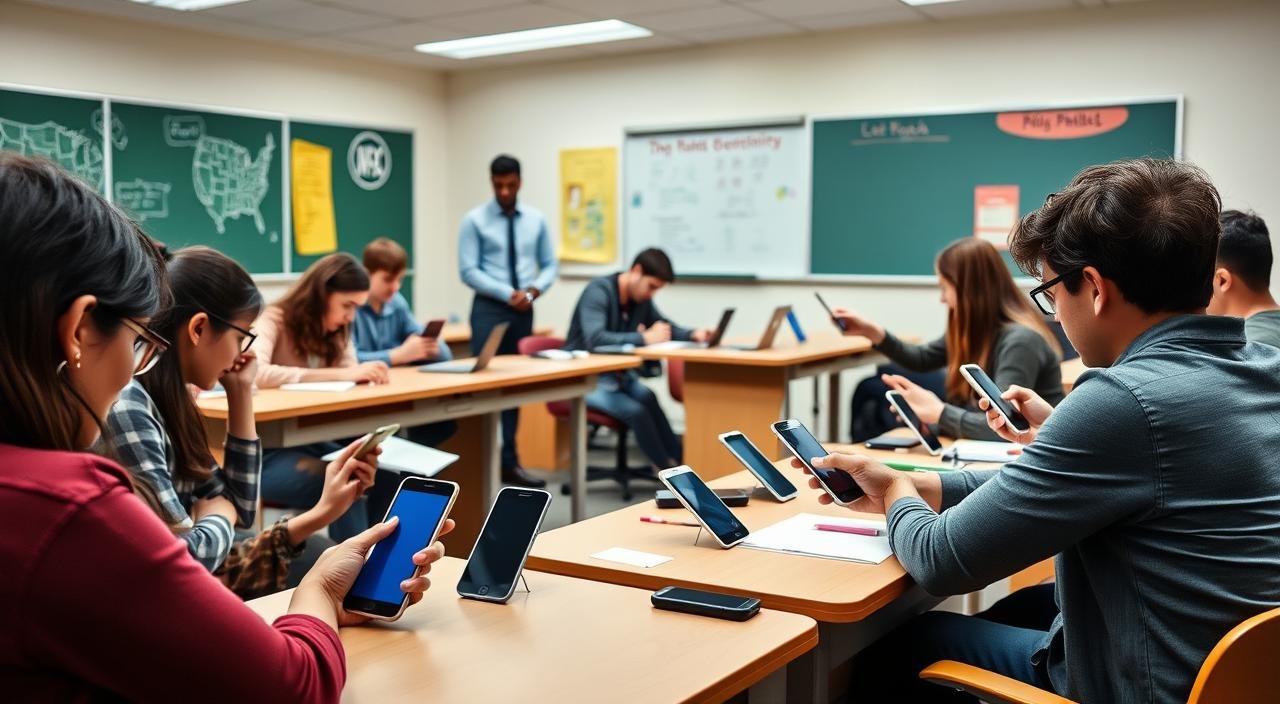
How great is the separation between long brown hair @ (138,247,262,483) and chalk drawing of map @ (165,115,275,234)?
4.95 meters

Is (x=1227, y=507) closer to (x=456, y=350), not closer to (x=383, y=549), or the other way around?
(x=383, y=549)

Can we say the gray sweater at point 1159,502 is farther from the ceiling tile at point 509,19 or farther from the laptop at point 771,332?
the ceiling tile at point 509,19

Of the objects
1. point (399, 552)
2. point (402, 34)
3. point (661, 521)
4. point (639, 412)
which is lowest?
point (639, 412)

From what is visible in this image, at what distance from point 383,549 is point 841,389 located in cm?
575

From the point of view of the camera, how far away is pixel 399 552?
1.50 m

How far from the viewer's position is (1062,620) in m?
1.59

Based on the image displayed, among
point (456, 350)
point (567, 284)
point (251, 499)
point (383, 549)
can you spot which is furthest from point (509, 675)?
point (567, 284)

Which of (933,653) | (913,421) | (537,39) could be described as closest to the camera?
(933,653)

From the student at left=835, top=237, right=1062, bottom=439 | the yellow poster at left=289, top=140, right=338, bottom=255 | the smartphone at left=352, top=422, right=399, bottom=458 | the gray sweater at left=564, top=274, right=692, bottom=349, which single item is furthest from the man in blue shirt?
the smartphone at left=352, top=422, right=399, bottom=458

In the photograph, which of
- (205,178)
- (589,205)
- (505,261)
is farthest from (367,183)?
(505,261)

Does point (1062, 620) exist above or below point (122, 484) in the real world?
below

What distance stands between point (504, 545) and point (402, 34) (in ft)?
19.0

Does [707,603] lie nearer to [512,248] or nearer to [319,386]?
[319,386]

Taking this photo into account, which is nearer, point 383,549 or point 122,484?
point 122,484
